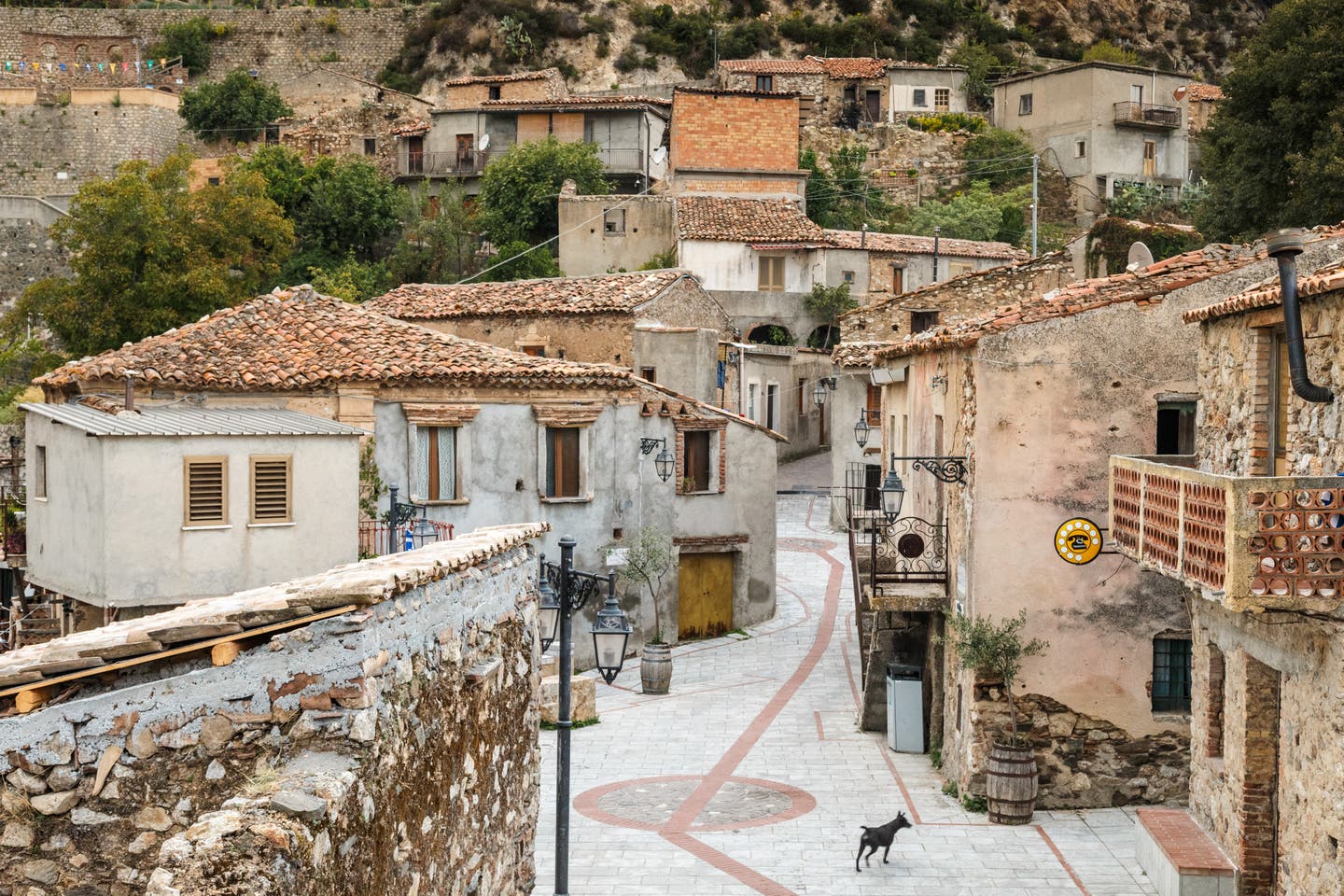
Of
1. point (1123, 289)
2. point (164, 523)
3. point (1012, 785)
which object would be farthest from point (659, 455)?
point (1012, 785)

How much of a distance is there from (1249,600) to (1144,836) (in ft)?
18.9

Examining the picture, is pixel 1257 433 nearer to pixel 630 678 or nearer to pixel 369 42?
pixel 630 678

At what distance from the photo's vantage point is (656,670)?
24.5m

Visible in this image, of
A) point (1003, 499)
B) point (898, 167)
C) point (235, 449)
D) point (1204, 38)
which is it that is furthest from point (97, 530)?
point (1204, 38)

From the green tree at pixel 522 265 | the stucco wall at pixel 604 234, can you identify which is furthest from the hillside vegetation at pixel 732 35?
the stucco wall at pixel 604 234

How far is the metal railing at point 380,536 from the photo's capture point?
21625mm

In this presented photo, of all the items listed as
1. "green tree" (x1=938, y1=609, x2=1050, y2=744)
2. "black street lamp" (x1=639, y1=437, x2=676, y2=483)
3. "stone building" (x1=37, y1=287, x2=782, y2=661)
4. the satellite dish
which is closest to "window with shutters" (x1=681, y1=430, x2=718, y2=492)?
"stone building" (x1=37, y1=287, x2=782, y2=661)

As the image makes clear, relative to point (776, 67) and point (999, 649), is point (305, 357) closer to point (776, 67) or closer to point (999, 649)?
point (999, 649)

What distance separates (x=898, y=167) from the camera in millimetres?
66062

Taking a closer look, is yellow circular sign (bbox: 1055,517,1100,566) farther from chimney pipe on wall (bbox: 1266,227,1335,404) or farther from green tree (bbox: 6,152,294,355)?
green tree (bbox: 6,152,294,355)

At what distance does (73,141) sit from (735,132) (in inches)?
1527

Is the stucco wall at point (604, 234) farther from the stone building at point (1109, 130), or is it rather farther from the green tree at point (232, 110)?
the green tree at point (232, 110)

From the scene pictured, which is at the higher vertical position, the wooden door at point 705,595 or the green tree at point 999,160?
the green tree at point 999,160

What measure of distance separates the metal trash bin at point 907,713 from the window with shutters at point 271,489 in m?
9.02
